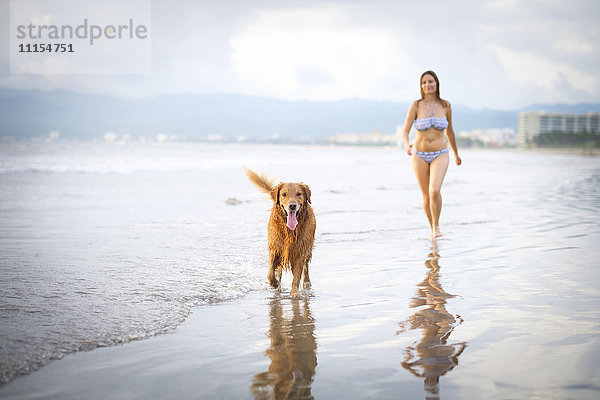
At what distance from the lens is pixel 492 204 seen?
12328 mm

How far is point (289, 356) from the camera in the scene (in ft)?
9.87

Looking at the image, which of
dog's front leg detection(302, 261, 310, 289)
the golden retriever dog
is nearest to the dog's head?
the golden retriever dog

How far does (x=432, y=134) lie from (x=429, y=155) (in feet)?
1.10

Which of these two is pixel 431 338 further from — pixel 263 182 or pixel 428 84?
pixel 428 84

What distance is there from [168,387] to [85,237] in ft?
18.0

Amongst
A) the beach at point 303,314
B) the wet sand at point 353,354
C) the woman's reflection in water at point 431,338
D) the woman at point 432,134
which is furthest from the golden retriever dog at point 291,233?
the woman at point 432,134

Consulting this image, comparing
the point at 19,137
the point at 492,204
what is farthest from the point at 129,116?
the point at 492,204

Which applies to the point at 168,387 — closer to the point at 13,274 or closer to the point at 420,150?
the point at 13,274

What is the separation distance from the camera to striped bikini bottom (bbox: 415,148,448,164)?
8.12 m

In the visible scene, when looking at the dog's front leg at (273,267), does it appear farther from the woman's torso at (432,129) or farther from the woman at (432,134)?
the woman's torso at (432,129)

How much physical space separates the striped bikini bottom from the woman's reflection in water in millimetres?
3619

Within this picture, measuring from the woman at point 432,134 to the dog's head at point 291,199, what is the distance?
366 centimetres

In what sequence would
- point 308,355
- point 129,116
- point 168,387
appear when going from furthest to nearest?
1. point 129,116
2. point 308,355
3. point 168,387

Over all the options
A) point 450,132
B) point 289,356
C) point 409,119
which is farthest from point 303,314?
point 450,132
